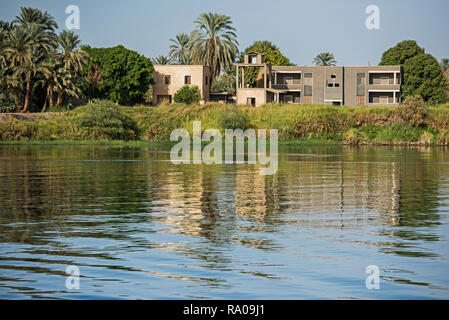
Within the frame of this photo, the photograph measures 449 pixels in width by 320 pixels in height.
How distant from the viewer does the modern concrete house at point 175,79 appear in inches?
4193

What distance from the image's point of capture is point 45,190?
2708 centimetres

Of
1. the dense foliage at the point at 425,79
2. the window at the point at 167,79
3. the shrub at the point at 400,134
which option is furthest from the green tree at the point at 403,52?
the shrub at the point at 400,134

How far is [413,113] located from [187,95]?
31.9m

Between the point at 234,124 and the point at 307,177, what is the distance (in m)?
45.8

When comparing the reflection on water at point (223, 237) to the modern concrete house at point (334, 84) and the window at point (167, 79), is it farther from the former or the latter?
the modern concrete house at point (334, 84)

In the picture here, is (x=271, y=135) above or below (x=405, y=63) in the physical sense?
below

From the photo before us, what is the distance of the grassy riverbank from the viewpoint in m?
76.4

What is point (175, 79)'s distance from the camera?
108 m

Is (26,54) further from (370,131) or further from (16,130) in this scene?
(370,131)

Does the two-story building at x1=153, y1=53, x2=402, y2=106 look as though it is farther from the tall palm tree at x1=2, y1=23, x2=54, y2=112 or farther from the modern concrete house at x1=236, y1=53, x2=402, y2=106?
the tall palm tree at x1=2, y1=23, x2=54, y2=112

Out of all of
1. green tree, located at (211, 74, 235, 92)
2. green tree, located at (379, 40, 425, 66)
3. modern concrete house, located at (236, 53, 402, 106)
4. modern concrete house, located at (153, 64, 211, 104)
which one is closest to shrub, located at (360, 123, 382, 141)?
modern concrete house, located at (236, 53, 402, 106)

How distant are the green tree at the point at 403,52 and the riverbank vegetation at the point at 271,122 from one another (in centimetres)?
3639

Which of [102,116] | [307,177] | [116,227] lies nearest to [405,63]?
[102,116]
